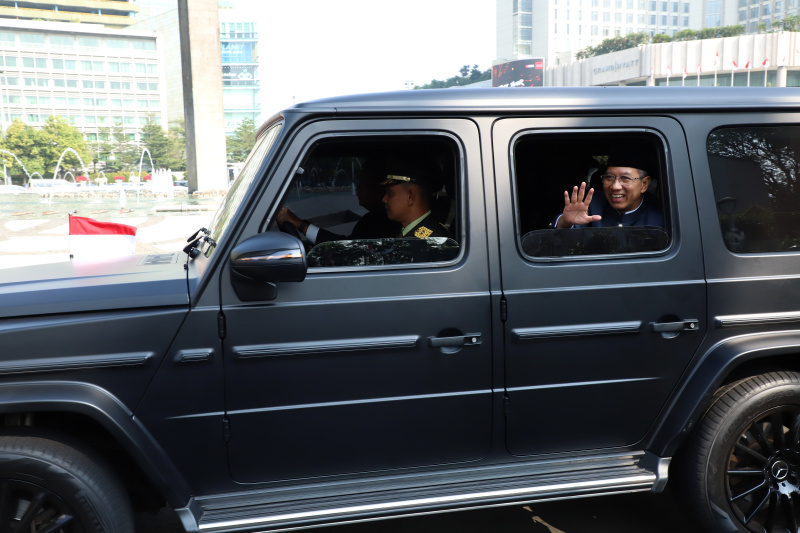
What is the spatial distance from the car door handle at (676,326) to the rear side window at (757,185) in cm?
37

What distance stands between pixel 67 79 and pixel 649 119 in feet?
372

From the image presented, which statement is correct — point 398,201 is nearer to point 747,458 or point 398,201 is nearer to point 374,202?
point 374,202

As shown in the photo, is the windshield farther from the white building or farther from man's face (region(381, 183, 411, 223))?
the white building

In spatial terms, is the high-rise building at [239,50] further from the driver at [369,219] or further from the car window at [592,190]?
the car window at [592,190]

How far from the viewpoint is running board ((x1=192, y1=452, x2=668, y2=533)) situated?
2320mm

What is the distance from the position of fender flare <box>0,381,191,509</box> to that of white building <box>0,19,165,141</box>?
3864 inches

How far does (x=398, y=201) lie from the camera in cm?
285

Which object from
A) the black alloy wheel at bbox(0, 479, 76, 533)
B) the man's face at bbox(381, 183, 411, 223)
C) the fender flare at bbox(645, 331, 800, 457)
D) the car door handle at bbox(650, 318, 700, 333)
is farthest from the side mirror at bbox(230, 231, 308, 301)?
the fender flare at bbox(645, 331, 800, 457)

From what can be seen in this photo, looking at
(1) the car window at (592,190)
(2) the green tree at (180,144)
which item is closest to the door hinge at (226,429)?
(1) the car window at (592,190)

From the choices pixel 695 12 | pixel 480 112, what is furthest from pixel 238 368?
pixel 695 12

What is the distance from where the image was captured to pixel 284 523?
2303 millimetres

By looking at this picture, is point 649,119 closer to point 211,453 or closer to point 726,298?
point 726,298

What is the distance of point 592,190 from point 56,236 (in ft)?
56.5

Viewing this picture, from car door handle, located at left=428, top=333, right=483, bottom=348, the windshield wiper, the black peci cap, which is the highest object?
the black peci cap
